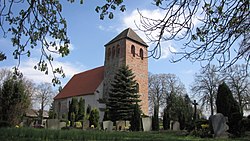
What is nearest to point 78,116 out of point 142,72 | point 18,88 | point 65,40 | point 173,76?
point 142,72

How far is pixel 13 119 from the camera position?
634 inches

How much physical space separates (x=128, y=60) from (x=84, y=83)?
11759 mm

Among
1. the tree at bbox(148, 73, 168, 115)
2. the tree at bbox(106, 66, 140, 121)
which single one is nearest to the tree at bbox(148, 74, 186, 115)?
the tree at bbox(148, 73, 168, 115)

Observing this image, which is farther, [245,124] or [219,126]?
[245,124]

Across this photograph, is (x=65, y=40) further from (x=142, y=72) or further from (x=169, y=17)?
(x=142, y=72)

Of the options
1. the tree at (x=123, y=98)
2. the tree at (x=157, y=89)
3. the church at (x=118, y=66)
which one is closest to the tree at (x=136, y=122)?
the tree at (x=123, y=98)

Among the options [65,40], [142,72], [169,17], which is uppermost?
[142,72]

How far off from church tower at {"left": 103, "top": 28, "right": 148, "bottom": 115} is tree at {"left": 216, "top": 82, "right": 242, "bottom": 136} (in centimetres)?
1684

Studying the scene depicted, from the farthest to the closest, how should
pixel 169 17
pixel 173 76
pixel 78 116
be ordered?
pixel 173 76 → pixel 78 116 → pixel 169 17

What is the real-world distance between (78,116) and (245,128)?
20609 millimetres

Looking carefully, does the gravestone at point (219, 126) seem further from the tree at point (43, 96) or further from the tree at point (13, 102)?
the tree at point (43, 96)

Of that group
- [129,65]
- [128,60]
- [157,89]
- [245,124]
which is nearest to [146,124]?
[245,124]

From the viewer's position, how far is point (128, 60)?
31375 mm

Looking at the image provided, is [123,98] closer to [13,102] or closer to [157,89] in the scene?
[13,102]
